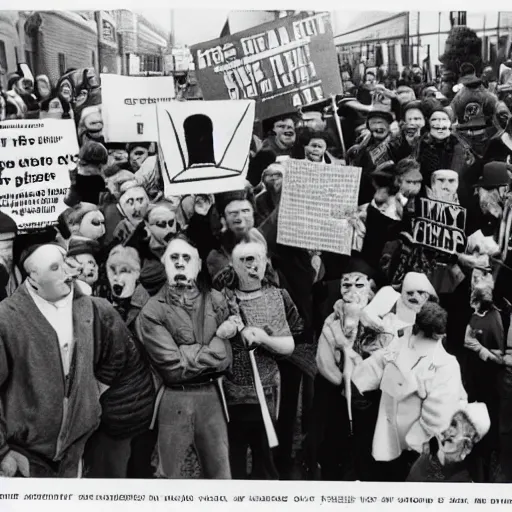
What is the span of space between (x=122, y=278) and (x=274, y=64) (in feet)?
3.70

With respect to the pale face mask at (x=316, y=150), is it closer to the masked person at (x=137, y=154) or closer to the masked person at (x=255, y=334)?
the masked person at (x=255, y=334)

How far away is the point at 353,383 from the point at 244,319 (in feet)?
1.80

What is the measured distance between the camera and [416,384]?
377 centimetres

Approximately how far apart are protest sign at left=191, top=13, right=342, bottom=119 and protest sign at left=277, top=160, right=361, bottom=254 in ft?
0.97

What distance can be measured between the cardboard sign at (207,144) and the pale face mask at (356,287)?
61 cm

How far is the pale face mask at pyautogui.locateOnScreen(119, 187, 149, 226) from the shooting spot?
12.4 feet

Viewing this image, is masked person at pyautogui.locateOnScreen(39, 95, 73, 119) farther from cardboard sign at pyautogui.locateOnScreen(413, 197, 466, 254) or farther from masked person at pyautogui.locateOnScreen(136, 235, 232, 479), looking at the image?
cardboard sign at pyautogui.locateOnScreen(413, 197, 466, 254)

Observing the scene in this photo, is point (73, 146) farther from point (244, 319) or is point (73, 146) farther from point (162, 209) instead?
point (244, 319)

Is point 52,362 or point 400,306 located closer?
point 52,362

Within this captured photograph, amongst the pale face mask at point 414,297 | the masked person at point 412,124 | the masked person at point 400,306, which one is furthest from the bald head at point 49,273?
the masked person at point 412,124

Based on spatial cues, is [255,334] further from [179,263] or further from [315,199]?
[315,199]

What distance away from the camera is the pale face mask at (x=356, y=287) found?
12.4 ft

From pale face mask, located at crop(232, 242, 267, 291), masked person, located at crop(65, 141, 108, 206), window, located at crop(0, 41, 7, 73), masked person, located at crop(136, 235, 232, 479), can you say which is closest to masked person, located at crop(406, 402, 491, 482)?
masked person, located at crop(136, 235, 232, 479)

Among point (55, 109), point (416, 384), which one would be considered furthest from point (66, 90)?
point (416, 384)
